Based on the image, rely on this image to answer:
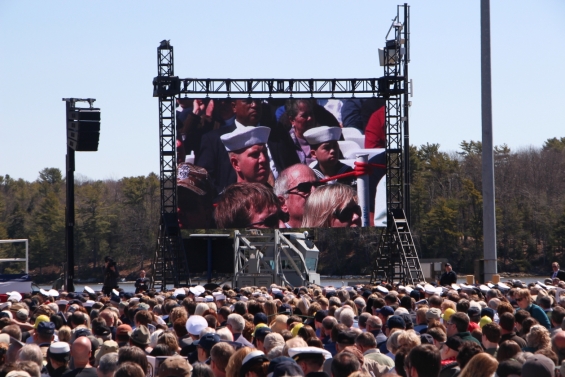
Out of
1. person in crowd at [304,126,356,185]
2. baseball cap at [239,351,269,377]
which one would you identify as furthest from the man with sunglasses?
baseball cap at [239,351,269,377]

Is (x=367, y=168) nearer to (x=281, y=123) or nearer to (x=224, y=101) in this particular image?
(x=281, y=123)

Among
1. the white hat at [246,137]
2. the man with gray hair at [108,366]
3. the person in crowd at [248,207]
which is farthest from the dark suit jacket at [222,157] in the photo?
the man with gray hair at [108,366]

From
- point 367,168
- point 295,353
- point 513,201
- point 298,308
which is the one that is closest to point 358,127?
point 367,168

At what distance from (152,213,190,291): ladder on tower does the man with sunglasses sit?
3639mm

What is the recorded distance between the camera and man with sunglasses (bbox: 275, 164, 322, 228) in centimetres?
3114

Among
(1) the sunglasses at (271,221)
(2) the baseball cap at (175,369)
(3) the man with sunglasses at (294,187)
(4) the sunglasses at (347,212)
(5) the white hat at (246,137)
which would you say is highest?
(5) the white hat at (246,137)

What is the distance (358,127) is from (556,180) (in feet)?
213

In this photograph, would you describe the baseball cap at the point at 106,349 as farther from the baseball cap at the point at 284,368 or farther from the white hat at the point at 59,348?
the baseball cap at the point at 284,368

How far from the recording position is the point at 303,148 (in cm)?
3122

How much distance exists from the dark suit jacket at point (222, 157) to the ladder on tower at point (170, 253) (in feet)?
6.49

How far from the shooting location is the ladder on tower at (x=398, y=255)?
31422 mm

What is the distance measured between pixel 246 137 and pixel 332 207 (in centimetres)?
369

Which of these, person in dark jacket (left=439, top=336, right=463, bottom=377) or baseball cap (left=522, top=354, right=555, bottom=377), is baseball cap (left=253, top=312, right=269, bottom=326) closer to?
person in dark jacket (left=439, top=336, right=463, bottom=377)

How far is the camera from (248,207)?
31.2 metres
